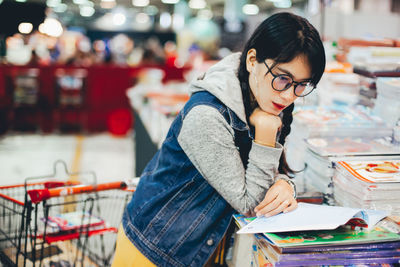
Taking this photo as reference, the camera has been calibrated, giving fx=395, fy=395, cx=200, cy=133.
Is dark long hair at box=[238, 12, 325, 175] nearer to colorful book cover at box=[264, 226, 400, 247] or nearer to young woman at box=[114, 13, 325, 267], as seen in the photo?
young woman at box=[114, 13, 325, 267]

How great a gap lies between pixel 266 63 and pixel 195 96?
0.27 metres

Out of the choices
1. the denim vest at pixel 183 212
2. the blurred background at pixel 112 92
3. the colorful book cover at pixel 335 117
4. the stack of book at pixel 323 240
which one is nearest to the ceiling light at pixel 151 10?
the blurred background at pixel 112 92

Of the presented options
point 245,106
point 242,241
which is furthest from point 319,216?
point 245,106

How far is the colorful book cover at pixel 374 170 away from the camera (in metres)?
1.42

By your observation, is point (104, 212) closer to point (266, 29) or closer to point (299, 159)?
point (299, 159)

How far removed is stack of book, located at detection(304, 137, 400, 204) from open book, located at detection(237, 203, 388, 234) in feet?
0.99

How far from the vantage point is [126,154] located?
6.79 metres

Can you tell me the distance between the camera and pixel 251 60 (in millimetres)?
1356

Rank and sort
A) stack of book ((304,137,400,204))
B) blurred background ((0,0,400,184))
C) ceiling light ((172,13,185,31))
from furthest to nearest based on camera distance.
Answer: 1. ceiling light ((172,13,185,31))
2. blurred background ((0,0,400,184))
3. stack of book ((304,137,400,204))

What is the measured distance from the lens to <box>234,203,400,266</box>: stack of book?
116cm

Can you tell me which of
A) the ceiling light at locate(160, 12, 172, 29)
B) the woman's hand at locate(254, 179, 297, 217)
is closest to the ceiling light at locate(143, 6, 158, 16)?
the ceiling light at locate(160, 12, 172, 29)

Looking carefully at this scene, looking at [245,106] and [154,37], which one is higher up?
[154,37]

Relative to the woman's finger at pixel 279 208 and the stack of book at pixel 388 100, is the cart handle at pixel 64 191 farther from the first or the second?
the stack of book at pixel 388 100

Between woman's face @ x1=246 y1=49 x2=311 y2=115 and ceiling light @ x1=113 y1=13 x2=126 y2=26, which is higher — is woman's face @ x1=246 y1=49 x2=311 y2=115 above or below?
below
